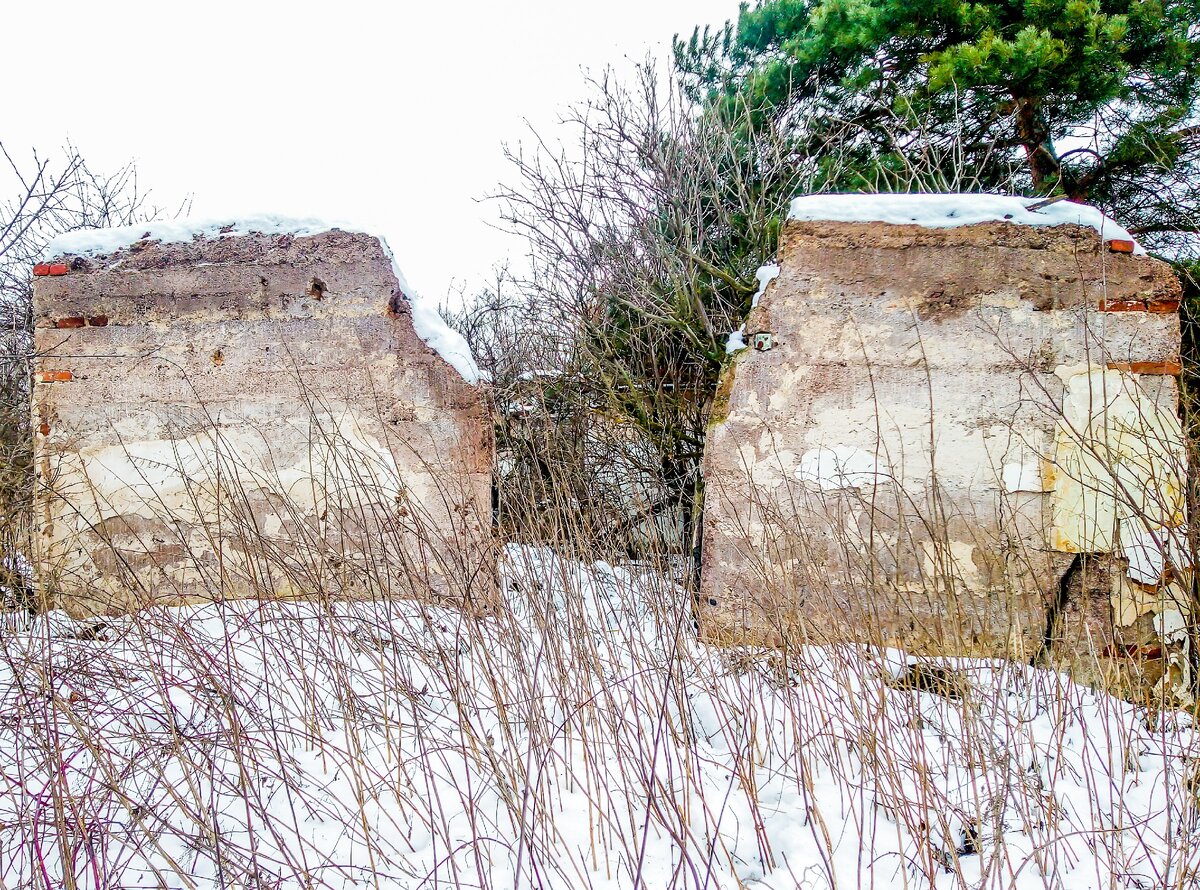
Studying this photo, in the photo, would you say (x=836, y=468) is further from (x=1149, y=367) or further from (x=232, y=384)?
(x=232, y=384)

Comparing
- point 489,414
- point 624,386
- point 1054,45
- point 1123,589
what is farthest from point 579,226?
→ point 1123,589

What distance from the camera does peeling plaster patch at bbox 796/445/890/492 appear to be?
3.34 m

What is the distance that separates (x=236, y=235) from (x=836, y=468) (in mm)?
3362

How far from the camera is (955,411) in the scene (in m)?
3.34

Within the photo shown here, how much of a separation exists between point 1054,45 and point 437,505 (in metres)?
5.89

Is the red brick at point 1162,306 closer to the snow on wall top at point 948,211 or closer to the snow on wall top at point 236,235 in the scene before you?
the snow on wall top at point 948,211

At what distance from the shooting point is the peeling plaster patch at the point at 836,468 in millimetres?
3342

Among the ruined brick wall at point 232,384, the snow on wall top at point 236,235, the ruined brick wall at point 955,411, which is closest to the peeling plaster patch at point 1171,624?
the ruined brick wall at point 955,411

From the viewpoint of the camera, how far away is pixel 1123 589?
3215mm

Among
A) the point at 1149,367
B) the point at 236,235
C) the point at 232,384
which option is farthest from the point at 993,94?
Result: the point at 232,384

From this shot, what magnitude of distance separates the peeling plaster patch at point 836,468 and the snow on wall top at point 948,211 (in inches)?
42.1

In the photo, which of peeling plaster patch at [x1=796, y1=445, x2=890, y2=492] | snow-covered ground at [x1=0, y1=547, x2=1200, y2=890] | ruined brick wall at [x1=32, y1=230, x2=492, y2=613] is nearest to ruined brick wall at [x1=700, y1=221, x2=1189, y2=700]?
peeling plaster patch at [x1=796, y1=445, x2=890, y2=492]

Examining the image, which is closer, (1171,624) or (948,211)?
(1171,624)

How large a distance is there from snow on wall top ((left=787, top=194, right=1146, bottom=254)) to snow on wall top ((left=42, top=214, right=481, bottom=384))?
191cm
